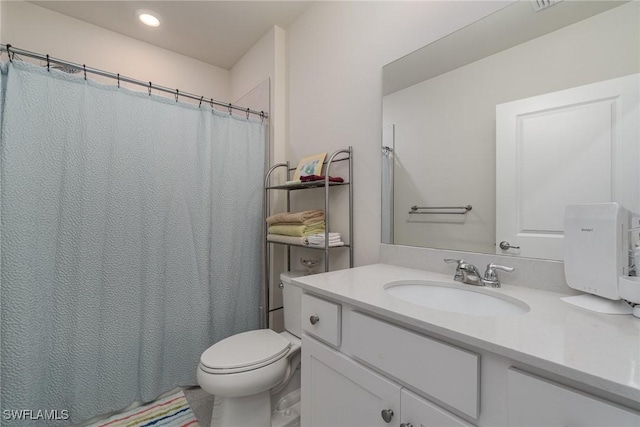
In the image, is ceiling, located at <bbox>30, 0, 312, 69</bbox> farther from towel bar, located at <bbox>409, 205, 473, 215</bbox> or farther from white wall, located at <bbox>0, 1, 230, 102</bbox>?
towel bar, located at <bbox>409, 205, 473, 215</bbox>

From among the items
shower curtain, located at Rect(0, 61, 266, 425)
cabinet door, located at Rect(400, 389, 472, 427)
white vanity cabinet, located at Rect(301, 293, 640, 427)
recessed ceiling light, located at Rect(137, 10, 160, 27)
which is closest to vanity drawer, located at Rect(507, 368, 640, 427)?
white vanity cabinet, located at Rect(301, 293, 640, 427)

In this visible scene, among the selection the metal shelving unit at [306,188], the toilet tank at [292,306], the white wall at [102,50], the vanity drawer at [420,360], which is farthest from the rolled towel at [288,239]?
the white wall at [102,50]

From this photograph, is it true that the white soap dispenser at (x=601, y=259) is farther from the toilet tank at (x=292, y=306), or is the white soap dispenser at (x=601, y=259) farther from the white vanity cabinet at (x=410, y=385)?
the toilet tank at (x=292, y=306)

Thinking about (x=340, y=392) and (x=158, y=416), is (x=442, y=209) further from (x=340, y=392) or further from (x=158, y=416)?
(x=158, y=416)

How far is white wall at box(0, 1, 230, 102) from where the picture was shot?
173 centimetres

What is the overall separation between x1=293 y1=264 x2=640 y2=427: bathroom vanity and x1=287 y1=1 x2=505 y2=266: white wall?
1.91ft

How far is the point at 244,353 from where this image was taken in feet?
4.22

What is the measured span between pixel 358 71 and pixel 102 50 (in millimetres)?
1921

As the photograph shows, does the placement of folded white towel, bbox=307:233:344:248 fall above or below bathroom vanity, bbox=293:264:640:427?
above

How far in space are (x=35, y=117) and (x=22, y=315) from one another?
0.90 meters

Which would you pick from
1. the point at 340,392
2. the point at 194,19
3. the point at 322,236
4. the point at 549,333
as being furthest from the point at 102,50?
the point at 549,333

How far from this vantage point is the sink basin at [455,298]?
85cm

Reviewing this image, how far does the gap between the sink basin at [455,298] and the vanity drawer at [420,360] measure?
17 centimetres

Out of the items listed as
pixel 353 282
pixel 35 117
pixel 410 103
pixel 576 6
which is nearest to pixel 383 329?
pixel 353 282
